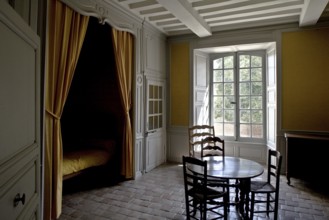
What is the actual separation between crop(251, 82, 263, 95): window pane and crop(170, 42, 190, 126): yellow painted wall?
1595 millimetres

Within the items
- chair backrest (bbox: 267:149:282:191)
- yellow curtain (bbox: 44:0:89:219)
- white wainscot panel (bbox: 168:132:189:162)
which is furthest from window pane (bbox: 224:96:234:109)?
yellow curtain (bbox: 44:0:89:219)

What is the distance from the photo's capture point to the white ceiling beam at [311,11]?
11.4 ft

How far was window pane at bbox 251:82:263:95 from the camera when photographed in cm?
563

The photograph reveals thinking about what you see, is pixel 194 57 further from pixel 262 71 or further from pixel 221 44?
pixel 262 71

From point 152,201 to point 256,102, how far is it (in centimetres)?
360

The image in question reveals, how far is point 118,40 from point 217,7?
1.84m

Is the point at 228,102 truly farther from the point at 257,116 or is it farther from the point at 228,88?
the point at 257,116

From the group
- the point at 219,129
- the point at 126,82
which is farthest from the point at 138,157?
the point at 219,129

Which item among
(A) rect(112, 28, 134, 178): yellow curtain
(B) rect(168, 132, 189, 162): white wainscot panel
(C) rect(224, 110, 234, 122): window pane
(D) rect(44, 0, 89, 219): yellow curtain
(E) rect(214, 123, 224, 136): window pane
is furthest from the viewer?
(E) rect(214, 123, 224, 136): window pane

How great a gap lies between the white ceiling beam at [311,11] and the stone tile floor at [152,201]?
2970 mm

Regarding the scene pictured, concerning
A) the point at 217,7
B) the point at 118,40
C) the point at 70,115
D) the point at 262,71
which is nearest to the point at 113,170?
the point at 70,115

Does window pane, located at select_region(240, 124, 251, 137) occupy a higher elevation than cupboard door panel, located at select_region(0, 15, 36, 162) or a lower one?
lower

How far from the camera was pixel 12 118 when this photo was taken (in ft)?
3.64

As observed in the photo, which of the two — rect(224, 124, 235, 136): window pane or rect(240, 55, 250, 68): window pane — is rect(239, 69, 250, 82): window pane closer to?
rect(240, 55, 250, 68): window pane
